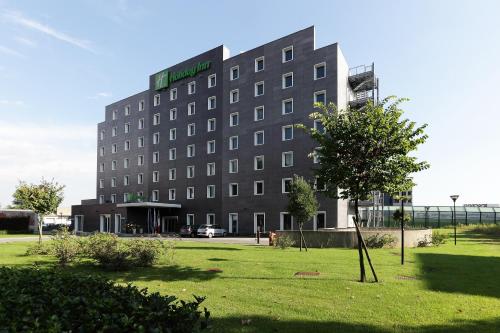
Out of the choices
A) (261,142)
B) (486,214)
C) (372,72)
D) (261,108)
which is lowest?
(486,214)

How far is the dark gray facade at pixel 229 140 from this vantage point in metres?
43.0

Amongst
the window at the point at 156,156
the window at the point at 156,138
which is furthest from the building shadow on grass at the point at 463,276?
the window at the point at 156,138

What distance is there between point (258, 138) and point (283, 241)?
24481mm

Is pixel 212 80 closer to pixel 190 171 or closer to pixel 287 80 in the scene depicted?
pixel 287 80

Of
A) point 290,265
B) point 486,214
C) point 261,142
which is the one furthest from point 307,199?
point 486,214

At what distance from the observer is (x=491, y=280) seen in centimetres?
1209

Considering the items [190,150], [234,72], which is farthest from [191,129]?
[234,72]

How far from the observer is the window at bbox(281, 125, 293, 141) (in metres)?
44.3

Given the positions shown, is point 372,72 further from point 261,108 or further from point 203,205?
point 203,205

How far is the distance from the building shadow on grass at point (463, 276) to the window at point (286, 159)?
26942mm

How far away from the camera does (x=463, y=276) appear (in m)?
12.8

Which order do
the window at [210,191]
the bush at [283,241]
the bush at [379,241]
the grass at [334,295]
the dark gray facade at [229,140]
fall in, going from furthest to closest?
the window at [210,191], the dark gray facade at [229,140], the bush at [379,241], the bush at [283,241], the grass at [334,295]

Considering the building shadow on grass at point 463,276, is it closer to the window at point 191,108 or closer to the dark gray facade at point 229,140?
the dark gray facade at point 229,140

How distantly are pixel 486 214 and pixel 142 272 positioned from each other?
6625cm
